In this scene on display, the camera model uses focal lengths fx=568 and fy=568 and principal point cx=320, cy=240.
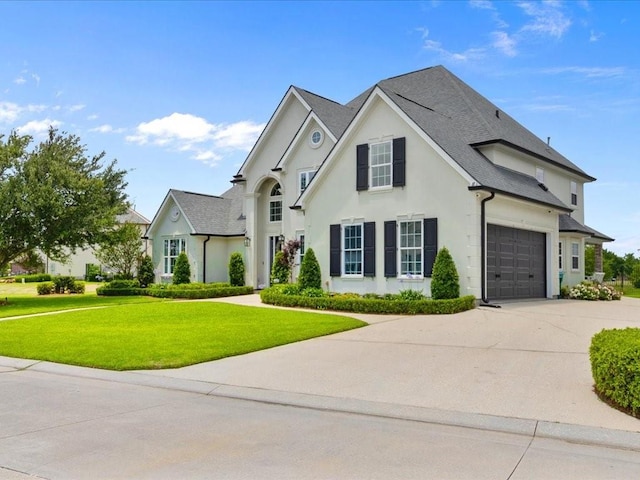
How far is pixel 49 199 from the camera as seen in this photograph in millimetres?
25562

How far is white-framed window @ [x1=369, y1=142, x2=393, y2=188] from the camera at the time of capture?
20562 mm

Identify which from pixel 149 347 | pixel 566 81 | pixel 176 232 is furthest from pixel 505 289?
pixel 176 232

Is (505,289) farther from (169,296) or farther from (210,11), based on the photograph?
(169,296)

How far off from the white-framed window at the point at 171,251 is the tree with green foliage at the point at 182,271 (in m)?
1.26

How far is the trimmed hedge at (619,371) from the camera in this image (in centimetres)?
657

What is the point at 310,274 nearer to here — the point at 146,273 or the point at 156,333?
the point at 156,333

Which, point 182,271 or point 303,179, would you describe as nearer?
point 303,179

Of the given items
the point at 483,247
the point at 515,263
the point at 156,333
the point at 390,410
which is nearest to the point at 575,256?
the point at 515,263

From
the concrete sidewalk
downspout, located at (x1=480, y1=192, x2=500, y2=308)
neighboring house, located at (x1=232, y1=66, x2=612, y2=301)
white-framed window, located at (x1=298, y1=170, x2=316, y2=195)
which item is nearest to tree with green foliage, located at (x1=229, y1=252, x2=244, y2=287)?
neighboring house, located at (x1=232, y1=66, x2=612, y2=301)

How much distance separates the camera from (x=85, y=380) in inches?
380

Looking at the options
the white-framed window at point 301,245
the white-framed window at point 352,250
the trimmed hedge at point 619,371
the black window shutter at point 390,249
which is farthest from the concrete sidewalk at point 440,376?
the white-framed window at point 301,245

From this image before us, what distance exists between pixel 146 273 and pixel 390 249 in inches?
695

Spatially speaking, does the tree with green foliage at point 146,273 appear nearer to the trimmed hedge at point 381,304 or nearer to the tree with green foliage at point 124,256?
the tree with green foliage at point 124,256

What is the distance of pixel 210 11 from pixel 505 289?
536 inches
